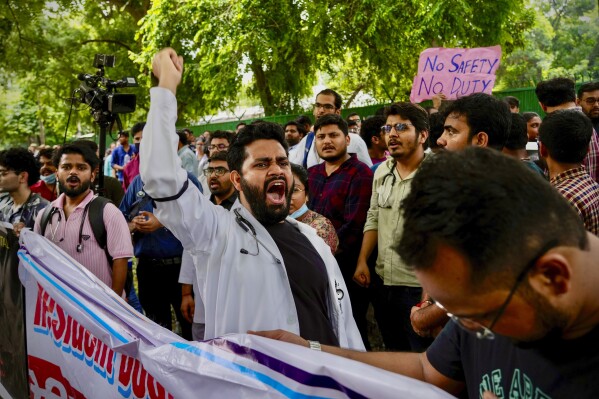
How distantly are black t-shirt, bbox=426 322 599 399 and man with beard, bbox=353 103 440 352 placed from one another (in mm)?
2055

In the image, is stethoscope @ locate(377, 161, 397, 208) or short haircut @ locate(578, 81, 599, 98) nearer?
stethoscope @ locate(377, 161, 397, 208)

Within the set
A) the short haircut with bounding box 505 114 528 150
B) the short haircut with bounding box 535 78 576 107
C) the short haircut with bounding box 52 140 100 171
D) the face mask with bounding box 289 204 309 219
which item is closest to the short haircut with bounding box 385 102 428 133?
the short haircut with bounding box 505 114 528 150

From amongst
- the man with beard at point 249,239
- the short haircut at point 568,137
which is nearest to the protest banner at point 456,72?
the short haircut at point 568,137

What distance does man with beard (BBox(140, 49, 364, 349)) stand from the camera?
91.0 inches

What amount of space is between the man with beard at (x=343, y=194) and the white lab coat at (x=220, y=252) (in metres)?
1.86

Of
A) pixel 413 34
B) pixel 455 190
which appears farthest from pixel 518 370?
pixel 413 34

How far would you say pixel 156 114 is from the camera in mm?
2291

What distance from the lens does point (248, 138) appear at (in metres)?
2.90

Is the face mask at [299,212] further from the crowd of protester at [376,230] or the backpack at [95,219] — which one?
the backpack at [95,219]

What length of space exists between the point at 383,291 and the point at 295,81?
11467mm

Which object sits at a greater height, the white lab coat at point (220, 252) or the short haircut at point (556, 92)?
the short haircut at point (556, 92)

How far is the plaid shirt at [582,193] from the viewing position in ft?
9.23

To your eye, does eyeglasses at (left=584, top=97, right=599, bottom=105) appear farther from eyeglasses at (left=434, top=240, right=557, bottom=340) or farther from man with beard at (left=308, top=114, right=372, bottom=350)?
eyeglasses at (left=434, top=240, right=557, bottom=340)

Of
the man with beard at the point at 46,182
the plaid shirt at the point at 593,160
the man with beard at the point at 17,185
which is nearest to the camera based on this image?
the plaid shirt at the point at 593,160
